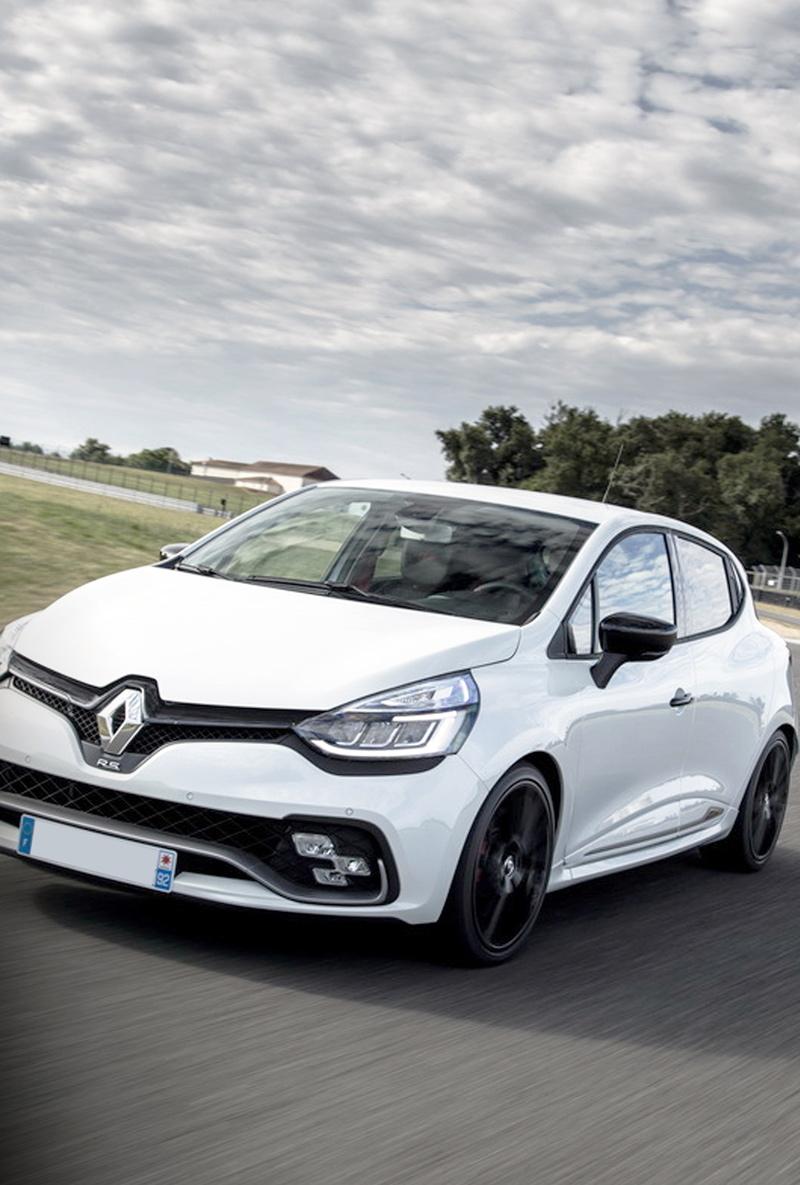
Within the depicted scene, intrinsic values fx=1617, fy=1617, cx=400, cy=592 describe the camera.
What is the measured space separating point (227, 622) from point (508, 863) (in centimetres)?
118

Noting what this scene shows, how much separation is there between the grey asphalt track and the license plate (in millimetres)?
252

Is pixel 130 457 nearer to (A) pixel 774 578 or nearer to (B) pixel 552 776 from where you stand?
(A) pixel 774 578

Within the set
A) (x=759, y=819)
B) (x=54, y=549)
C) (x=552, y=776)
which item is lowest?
(x=759, y=819)

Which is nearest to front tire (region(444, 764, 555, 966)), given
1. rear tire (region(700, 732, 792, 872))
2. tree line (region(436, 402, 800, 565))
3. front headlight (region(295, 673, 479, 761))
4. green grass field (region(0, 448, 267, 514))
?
front headlight (region(295, 673, 479, 761))

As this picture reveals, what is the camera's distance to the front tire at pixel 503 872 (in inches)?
192

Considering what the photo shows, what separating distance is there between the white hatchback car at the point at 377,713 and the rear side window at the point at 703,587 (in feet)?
0.35

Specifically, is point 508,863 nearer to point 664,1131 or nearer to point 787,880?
point 664,1131

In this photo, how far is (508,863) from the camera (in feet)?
16.8

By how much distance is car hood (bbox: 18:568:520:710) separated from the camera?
4723 mm

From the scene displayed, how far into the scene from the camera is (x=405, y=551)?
20.2ft

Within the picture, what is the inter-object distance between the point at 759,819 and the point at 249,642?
3.50 meters

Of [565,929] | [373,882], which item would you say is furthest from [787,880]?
[373,882]

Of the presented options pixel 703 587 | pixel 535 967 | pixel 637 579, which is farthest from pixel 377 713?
pixel 703 587

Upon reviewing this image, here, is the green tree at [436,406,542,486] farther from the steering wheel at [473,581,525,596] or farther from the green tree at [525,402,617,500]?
the steering wheel at [473,581,525,596]
